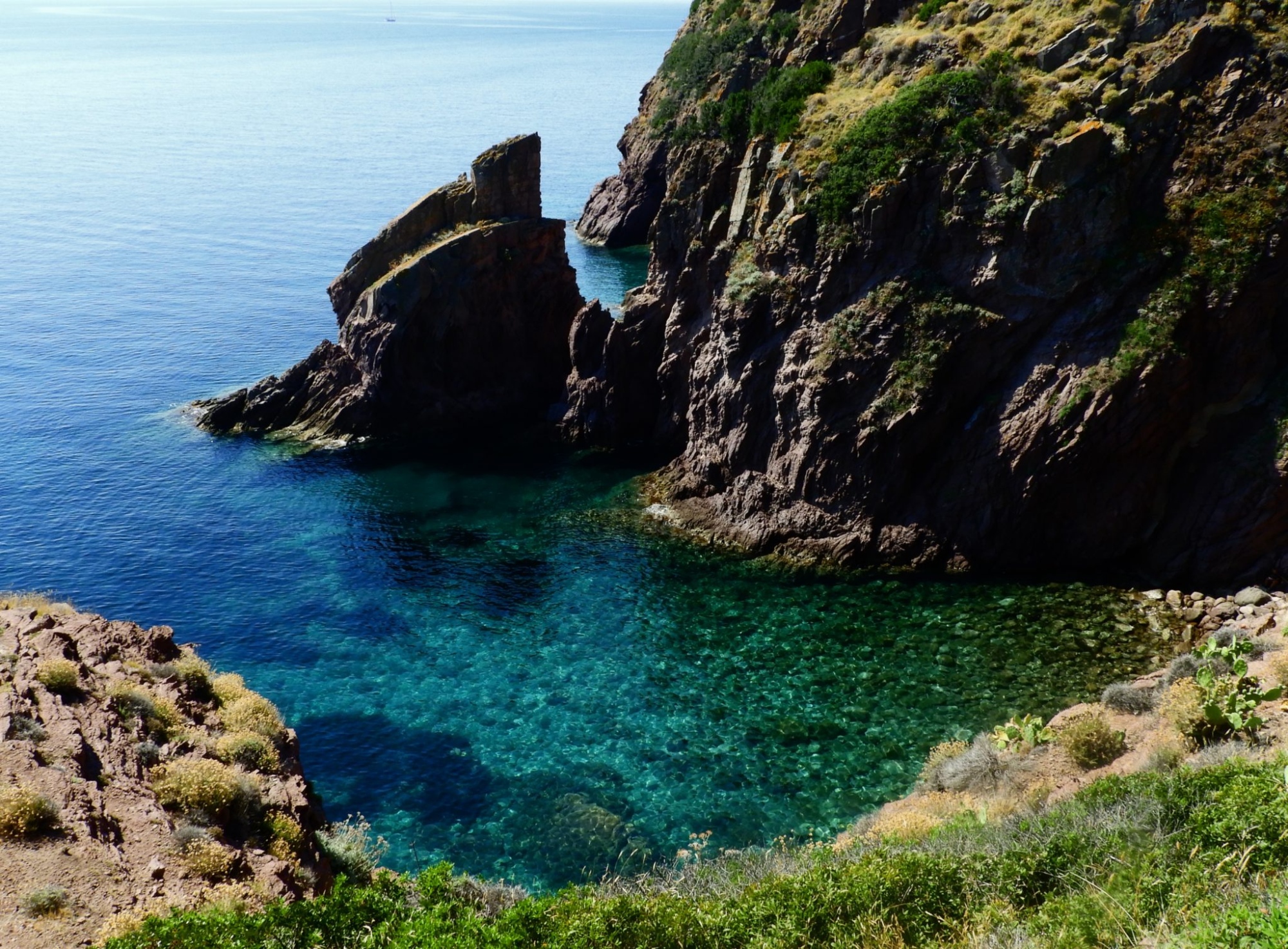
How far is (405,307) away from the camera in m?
62.4

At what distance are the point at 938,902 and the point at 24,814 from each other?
16.7 meters

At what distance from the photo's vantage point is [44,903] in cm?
1689

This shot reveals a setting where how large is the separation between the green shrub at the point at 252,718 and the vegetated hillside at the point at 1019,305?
25.7 metres

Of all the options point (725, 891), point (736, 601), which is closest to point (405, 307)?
point (736, 601)

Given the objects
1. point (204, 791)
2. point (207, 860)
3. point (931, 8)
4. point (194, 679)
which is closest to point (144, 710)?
point (194, 679)

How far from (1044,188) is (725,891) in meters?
33.9

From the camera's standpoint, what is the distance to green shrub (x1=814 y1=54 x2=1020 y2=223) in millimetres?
43594

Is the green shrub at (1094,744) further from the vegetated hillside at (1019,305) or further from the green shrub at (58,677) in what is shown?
the green shrub at (58,677)

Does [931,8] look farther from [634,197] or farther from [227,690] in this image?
[634,197]

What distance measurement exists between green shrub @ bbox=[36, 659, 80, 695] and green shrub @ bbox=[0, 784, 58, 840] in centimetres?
454

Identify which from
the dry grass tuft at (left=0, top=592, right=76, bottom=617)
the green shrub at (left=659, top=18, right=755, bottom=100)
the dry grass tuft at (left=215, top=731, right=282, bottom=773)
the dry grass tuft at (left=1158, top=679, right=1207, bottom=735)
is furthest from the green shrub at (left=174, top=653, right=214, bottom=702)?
the green shrub at (left=659, top=18, right=755, bottom=100)

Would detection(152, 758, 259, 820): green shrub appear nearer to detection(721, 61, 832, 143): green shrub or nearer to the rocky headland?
the rocky headland

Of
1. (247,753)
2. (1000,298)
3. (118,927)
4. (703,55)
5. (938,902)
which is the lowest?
(247,753)

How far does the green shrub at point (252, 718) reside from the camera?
2480 cm
